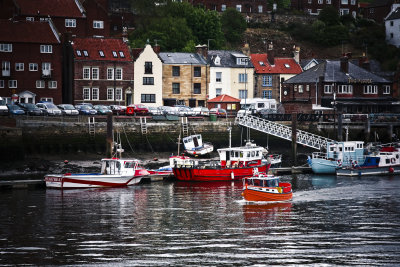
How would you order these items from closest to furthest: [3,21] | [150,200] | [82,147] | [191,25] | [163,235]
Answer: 1. [163,235]
2. [150,200]
3. [82,147]
4. [3,21]
5. [191,25]

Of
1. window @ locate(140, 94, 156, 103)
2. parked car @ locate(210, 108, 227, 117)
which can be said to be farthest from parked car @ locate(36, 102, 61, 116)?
window @ locate(140, 94, 156, 103)

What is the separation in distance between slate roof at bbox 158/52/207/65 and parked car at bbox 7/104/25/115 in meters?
25.9

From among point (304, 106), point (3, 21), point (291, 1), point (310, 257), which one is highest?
point (291, 1)

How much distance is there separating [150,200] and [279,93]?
56.5 metres

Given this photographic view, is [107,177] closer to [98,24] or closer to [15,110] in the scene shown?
[15,110]

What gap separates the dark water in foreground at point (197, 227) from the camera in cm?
3903

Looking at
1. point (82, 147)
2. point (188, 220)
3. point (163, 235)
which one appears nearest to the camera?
point (163, 235)

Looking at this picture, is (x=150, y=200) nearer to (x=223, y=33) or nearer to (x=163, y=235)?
(x=163, y=235)

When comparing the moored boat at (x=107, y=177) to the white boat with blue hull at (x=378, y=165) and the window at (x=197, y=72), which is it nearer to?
the white boat with blue hull at (x=378, y=165)

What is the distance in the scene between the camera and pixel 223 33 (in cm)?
12794

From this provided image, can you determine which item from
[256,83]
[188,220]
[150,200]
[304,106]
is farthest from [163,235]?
[256,83]

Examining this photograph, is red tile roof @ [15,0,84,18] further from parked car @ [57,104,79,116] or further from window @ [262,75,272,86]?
window @ [262,75,272,86]

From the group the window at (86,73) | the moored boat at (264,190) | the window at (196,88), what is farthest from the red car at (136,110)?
the moored boat at (264,190)

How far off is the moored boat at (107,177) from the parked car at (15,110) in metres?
15.0
